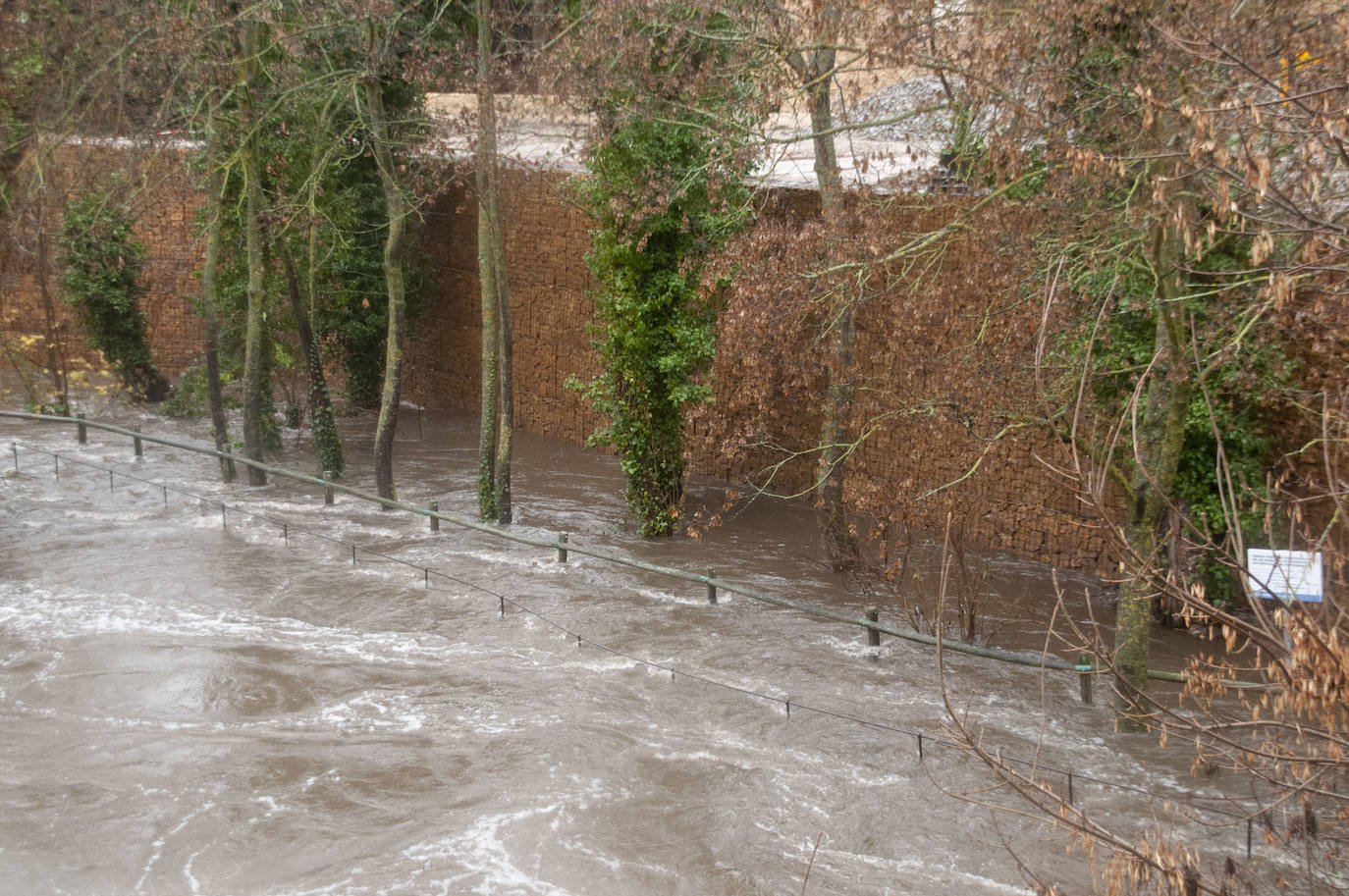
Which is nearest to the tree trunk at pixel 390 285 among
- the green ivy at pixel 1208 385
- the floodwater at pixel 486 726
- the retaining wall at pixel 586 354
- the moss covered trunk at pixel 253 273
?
the floodwater at pixel 486 726

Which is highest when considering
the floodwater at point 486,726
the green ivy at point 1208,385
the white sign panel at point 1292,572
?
the green ivy at point 1208,385

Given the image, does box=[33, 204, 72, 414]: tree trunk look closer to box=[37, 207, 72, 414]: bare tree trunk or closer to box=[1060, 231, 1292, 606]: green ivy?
box=[37, 207, 72, 414]: bare tree trunk

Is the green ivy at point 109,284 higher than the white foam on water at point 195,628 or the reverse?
higher

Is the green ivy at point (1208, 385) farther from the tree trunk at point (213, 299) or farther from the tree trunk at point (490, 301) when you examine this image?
the tree trunk at point (213, 299)

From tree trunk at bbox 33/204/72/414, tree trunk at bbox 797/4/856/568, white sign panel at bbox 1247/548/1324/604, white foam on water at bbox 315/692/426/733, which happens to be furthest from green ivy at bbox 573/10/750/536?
tree trunk at bbox 33/204/72/414

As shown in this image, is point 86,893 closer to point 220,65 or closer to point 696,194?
point 696,194

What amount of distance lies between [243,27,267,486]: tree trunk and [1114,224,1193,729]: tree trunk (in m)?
11.2

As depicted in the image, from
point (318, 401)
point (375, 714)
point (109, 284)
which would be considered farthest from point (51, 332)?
point (375, 714)

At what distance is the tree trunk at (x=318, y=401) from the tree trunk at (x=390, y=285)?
1.67 m

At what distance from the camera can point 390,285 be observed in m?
15.7

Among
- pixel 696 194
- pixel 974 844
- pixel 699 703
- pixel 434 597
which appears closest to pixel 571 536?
pixel 434 597

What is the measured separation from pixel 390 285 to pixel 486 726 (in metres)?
7.83

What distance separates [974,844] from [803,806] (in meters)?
1.15

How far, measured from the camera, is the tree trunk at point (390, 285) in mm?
14672
